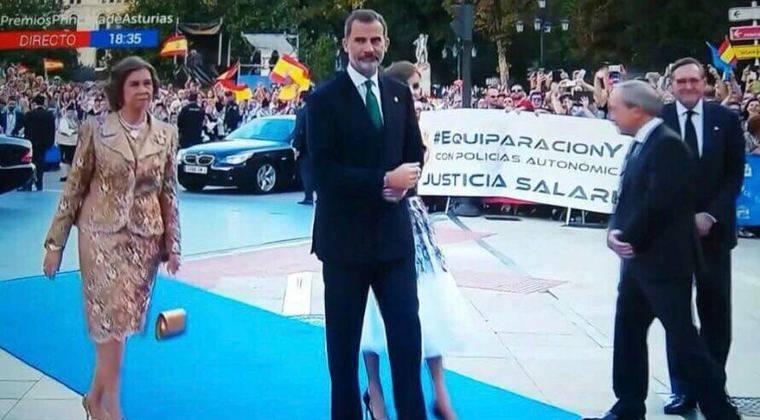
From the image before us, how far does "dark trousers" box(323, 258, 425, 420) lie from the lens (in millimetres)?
4645

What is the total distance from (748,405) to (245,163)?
587 inches

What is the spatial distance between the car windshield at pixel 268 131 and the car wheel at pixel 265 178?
73cm

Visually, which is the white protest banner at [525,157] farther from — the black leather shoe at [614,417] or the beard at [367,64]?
the beard at [367,64]

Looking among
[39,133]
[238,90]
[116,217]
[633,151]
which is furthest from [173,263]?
[238,90]

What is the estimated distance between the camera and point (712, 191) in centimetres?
575

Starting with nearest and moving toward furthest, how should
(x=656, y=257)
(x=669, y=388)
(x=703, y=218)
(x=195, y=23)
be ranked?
(x=656, y=257), (x=703, y=218), (x=669, y=388), (x=195, y=23)

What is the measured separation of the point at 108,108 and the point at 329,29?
55.3 meters

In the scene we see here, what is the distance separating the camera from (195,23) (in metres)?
47.3

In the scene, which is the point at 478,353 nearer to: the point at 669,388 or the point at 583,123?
the point at 669,388

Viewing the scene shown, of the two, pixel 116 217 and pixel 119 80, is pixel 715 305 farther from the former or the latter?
pixel 119 80

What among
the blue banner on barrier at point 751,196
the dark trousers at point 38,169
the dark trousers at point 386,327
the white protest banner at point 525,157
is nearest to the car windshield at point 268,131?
the dark trousers at point 38,169

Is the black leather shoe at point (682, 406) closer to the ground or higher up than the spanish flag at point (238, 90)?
closer to the ground

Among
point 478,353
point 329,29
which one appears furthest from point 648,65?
point 478,353

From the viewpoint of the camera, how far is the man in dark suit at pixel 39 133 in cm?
2041
